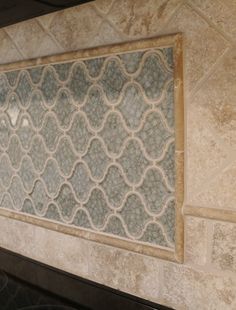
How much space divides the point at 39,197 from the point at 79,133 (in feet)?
0.78

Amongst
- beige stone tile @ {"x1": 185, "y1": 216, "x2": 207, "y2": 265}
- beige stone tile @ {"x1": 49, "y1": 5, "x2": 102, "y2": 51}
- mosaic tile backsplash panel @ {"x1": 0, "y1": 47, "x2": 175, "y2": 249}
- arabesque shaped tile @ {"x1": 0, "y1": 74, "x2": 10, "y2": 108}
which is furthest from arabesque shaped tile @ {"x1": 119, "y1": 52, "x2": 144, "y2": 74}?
arabesque shaped tile @ {"x1": 0, "y1": 74, "x2": 10, "y2": 108}

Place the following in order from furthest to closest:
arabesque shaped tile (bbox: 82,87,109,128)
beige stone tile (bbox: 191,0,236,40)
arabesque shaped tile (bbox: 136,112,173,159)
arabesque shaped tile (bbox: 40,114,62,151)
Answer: arabesque shaped tile (bbox: 40,114,62,151) → arabesque shaped tile (bbox: 82,87,109,128) → arabesque shaped tile (bbox: 136,112,173,159) → beige stone tile (bbox: 191,0,236,40)

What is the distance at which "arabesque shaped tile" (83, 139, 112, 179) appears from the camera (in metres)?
0.83

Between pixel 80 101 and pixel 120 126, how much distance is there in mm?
134

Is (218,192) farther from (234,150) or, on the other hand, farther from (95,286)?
(95,286)

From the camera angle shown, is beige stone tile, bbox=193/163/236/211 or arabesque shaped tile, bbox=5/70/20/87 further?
arabesque shaped tile, bbox=5/70/20/87

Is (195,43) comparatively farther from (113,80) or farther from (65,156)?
(65,156)

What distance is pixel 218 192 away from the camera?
654mm

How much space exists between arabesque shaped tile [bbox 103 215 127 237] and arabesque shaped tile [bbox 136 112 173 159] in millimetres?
174

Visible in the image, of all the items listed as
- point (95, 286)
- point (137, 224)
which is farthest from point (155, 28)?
point (95, 286)

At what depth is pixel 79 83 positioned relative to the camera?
0.86m

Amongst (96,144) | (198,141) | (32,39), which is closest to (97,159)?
(96,144)

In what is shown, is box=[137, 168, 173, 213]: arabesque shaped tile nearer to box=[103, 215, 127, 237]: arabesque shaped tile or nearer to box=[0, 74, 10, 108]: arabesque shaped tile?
box=[103, 215, 127, 237]: arabesque shaped tile

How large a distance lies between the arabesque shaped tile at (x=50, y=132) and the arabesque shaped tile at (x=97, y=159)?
111 millimetres
